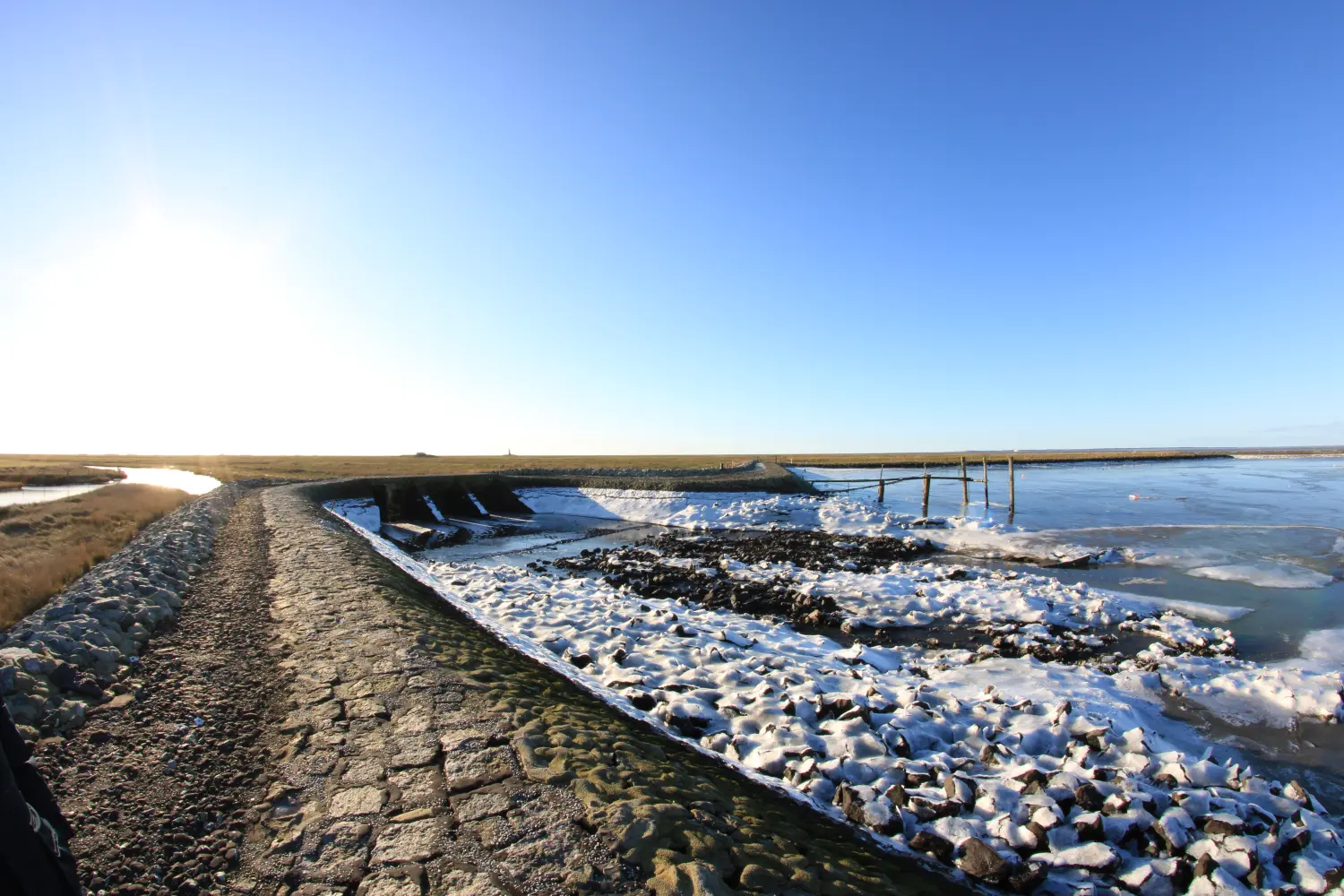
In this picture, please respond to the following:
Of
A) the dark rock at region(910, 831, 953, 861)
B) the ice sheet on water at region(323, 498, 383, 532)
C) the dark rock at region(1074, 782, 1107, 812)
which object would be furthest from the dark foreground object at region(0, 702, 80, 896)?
the ice sheet on water at region(323, 498, 383, 532)

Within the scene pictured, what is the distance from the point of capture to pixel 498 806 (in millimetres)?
3947

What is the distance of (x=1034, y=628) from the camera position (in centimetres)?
1123

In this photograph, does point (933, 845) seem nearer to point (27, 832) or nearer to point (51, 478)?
point (27, 832)

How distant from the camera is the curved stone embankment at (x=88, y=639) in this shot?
17.6ft

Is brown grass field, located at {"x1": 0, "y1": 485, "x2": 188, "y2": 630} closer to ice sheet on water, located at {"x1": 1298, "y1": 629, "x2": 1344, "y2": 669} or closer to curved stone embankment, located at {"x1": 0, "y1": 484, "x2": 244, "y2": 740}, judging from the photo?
curved stone embankment, located at {"x1": 0, "y1": 484, "x2": 244, "y2": 740}

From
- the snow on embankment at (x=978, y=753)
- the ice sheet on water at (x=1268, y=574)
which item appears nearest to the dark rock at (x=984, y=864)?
the snow on embankment at (x=978, y=753)

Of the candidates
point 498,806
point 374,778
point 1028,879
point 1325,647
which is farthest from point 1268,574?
point 374,778

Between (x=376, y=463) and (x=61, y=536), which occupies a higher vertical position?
(x=376, y=463)

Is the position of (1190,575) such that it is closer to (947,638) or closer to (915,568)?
(915,568)

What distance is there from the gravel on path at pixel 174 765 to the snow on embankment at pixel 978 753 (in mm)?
3451

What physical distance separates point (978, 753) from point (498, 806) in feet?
16.3

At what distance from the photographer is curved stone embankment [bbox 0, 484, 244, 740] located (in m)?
5.36

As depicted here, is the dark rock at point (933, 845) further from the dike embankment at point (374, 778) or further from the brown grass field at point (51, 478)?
the brown grass field at point (51, 478)

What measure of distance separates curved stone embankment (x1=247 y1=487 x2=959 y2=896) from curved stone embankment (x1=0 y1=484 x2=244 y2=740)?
5.60 feet
